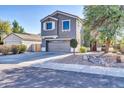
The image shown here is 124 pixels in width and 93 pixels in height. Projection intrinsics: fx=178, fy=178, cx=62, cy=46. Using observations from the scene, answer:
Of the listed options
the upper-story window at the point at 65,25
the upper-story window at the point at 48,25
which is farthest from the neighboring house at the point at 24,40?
the upper-story window at the point at 65,25

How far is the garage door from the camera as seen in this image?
22094 mm

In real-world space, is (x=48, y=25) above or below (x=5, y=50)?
above

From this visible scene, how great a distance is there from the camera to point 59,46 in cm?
2262

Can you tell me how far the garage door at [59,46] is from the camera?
72.5 ft

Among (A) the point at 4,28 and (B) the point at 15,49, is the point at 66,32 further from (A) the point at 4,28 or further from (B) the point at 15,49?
(A) the point at 4,28

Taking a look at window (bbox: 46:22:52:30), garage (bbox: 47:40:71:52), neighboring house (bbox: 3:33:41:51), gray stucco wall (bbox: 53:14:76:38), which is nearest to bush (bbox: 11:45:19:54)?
neighboring house (bbox: 3:33:41:51)

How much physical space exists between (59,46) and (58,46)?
0.14 metres

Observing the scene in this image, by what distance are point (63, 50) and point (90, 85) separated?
1573 centimetres

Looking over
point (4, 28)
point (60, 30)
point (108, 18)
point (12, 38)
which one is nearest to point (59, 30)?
point (60, 30)

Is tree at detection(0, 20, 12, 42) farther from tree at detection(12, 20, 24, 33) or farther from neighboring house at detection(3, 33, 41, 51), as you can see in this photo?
neighboring house at detection(3, 33, 41, 51)

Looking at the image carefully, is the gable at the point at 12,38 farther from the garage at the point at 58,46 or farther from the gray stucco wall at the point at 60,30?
the garage at the point at 58,46
